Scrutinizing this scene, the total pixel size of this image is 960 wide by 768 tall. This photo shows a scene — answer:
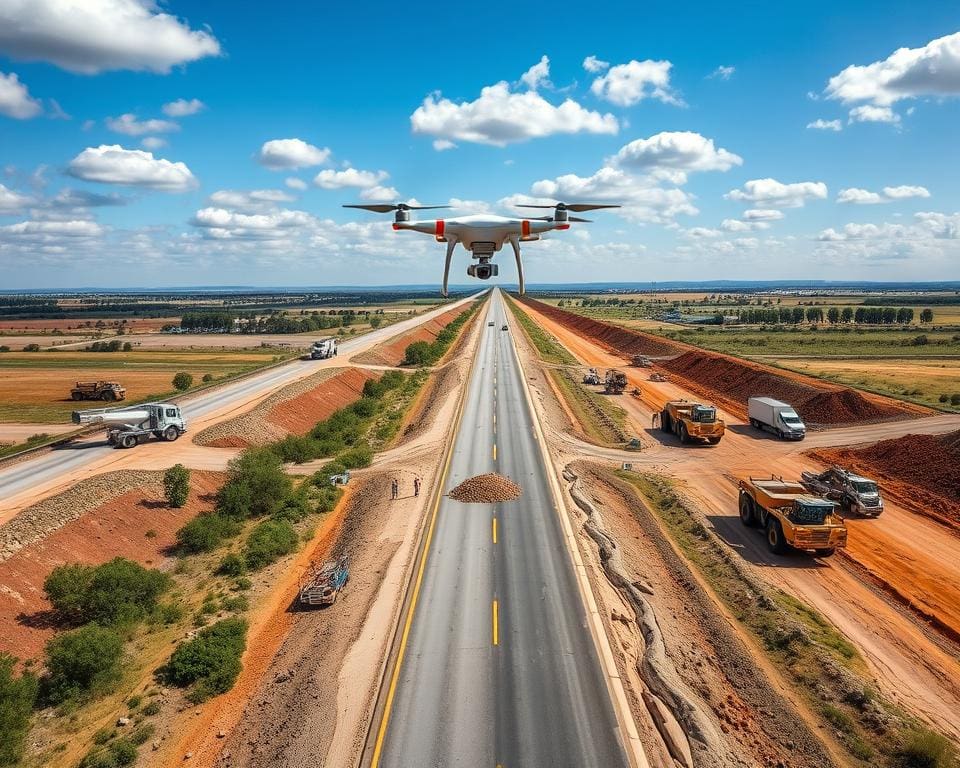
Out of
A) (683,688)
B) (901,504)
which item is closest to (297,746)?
(683,688)

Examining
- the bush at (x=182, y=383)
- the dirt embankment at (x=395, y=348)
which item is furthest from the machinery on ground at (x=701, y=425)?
the bush at (x=182, y=383)

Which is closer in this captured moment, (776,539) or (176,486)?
(776,539)

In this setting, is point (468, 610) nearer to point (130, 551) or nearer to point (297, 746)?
point (297, 746)

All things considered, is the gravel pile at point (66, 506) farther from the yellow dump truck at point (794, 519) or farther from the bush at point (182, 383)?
the yellow dump truck at point (794, 519)

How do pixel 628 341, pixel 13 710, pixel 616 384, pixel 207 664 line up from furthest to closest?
1. pixel 628 341
2. pixel 616 384
3. pixel 207 664
4. pixel 13 710

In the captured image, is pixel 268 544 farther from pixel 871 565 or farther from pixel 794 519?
pixel 871 565

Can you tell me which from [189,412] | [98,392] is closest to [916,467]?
[189,412]

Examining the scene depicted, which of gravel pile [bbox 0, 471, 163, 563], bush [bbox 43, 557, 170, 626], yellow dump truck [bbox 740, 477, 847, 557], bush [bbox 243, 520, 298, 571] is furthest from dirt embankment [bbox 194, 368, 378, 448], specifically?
yellow dump truck [bbox 740, 477, 847, 557]
